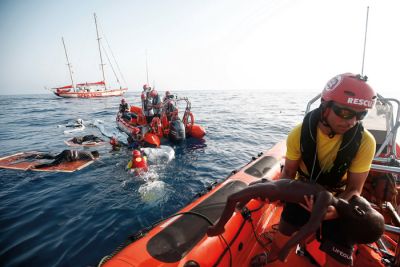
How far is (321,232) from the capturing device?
165 centimetres

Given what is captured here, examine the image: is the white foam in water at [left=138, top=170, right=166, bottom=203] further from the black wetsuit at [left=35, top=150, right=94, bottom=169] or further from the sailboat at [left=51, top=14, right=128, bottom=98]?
the sailboat at [left=51, top=14, right=128, bottom=98]

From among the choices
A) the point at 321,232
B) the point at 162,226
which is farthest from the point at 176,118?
the point at 321,232

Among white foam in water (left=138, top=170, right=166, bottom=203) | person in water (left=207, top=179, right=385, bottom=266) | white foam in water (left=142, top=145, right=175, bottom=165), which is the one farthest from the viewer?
white foam in water (left=142, top=145, right=175, bottom=165)

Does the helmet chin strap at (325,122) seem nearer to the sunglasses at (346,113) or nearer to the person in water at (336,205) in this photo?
the sunglasses at (346,113)

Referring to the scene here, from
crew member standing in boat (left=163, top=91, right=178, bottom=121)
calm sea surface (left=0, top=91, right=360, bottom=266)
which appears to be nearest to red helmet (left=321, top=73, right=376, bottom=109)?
calm sea surface (left=0, top=91, right=360, bottom=266)

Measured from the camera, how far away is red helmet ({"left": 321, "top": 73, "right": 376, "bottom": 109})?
64.4 inches

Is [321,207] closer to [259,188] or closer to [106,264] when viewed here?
[259,188]

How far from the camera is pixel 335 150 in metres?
1.93

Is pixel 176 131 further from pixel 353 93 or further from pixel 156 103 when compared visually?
pixel 353 93

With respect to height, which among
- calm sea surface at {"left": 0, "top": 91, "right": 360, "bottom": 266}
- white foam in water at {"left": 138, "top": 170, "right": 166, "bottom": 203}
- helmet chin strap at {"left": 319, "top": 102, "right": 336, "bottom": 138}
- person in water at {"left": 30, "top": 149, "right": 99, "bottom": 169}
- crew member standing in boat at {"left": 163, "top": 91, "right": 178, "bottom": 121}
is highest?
helmet chin strap at {"left": 319, "top": 102, "right": 336, "bottom": 138}

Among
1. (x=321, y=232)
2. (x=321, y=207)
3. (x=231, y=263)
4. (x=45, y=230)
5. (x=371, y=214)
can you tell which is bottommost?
(x=45, y=230)

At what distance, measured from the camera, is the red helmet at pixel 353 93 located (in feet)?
5.37

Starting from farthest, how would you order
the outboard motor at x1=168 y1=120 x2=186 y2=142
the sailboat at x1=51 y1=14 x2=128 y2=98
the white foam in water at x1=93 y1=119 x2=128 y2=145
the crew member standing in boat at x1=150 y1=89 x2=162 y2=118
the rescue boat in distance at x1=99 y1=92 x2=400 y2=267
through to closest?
1. the sailboat at x1=51 y1=14 x2=128 y2=98
2. the white foam in water at x1=93 y1=119 x2=128 y2=145
3. the crew member standing in boat at x1=150 y1=89 x2=162 y2=118
4. the outboard motor at x1=168 y1=120 x2=186 y2=142
5. the rescue boat in distance at x1=99 y1=92 x2=400 y2=267

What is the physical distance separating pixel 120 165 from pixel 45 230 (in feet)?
11.4
